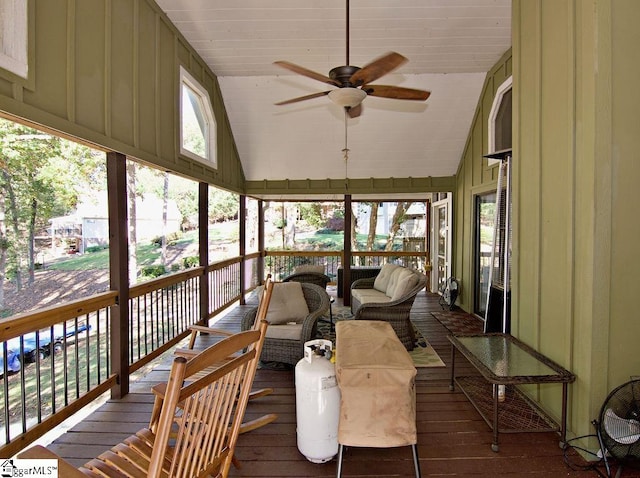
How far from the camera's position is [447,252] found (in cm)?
696

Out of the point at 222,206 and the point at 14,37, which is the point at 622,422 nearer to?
the point at 14,37

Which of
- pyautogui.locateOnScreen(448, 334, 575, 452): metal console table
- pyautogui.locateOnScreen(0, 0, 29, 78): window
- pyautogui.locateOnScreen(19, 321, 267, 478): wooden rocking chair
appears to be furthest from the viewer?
pyautogui.locateOnScreen(448, 334, 575, 452): metal console table

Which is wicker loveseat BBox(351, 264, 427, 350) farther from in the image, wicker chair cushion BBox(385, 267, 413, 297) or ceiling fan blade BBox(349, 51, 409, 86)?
ceiling fan blade BBox(349, 51, 409, 86)

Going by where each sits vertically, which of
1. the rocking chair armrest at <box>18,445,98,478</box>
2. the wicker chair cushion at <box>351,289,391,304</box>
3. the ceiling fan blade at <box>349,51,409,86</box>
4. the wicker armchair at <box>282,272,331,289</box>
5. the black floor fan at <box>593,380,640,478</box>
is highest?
the ceiling fan blade at <box>349,51,409,86</box>

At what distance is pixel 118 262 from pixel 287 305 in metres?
1.82

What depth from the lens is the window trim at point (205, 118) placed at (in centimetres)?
421

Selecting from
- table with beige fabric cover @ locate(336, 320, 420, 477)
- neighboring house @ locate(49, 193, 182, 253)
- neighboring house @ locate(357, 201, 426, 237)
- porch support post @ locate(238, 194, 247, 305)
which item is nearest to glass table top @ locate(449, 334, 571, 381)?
table with beige fabric cover @ locate(336, 320, 420, 477)

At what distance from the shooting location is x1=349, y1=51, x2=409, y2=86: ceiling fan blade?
2.48 meters

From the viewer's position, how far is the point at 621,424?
2.05 meters

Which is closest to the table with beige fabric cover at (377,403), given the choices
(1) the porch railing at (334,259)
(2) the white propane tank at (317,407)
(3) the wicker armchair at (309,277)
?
(2) the white propane tank at (317,407)

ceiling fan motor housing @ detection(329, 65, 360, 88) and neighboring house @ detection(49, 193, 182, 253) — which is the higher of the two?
ceiling fan motor housing @ detection(329, 65, 360, 88)

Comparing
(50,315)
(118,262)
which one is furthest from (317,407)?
(118,262)

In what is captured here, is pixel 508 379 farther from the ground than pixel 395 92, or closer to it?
closer to it

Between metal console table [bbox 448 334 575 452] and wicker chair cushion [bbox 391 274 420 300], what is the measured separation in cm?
116
